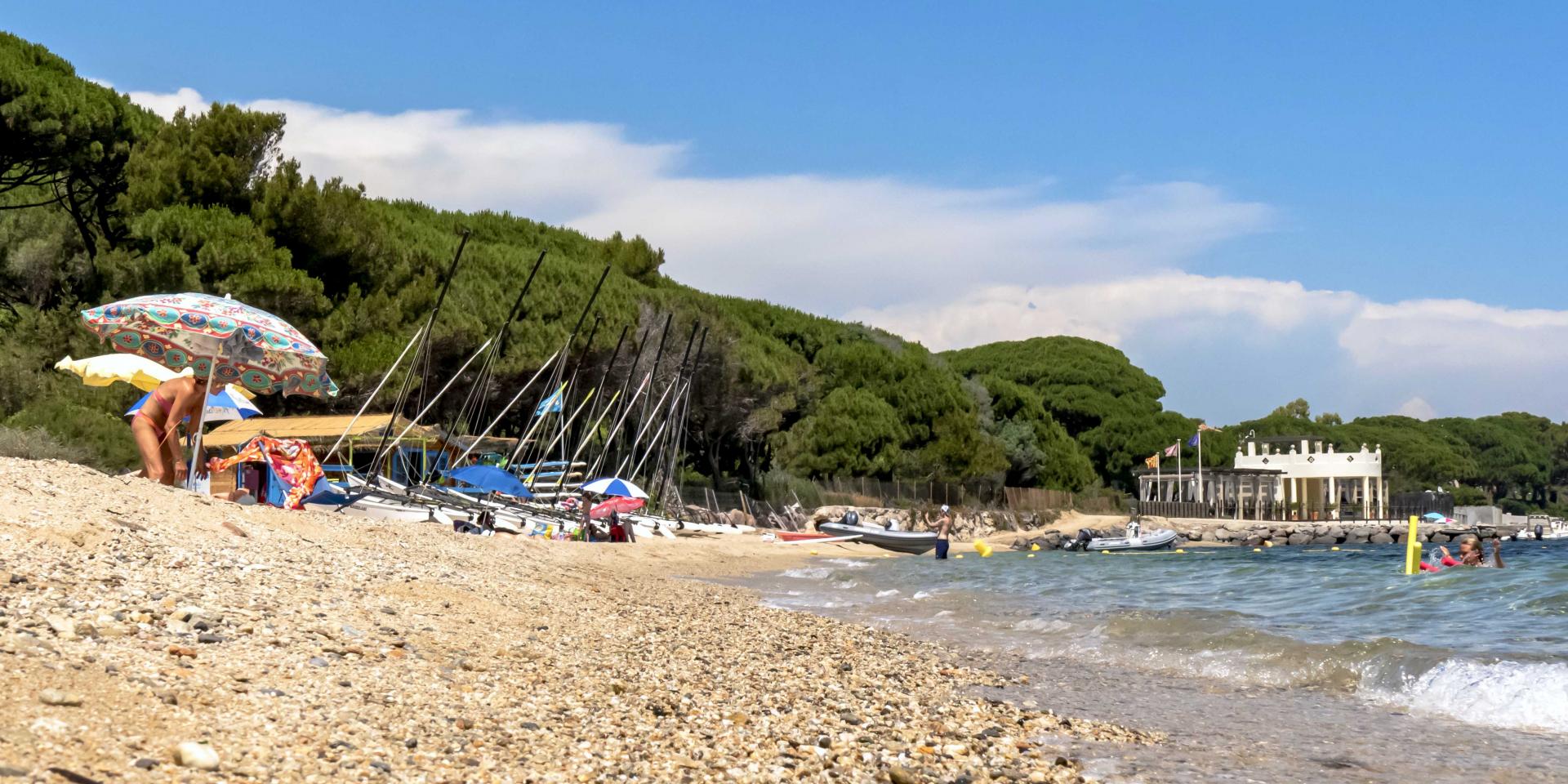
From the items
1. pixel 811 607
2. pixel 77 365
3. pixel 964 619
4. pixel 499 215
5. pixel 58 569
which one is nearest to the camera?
pixel 58 569

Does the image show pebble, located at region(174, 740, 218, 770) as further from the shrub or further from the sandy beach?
the shrub

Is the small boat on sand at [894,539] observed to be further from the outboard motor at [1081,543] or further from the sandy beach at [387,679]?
the sandy beach at [387,679]

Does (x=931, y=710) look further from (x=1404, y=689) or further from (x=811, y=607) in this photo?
(x=811, y=607)

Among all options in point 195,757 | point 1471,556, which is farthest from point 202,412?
point 1471,556

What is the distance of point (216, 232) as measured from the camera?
28281mm

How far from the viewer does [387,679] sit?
5742 millimetres

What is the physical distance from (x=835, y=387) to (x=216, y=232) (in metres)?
27.6

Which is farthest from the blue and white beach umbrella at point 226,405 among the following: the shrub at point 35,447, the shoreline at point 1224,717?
the shoreline at point 1224,717

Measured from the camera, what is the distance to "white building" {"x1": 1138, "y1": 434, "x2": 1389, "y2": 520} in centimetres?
6994

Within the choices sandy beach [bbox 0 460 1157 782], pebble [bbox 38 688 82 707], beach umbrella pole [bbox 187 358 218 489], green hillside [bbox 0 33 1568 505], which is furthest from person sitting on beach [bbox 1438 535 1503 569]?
pebble [bbox 38 688 82 707]

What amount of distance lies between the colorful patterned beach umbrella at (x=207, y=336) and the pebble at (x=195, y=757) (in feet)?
33.6

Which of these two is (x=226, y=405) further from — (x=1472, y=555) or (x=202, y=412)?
(x=1472, y=555)

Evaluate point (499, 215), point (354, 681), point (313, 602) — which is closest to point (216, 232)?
point (499, 215)

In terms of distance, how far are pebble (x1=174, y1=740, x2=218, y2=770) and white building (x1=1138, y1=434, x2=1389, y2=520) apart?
66837 millimetres
